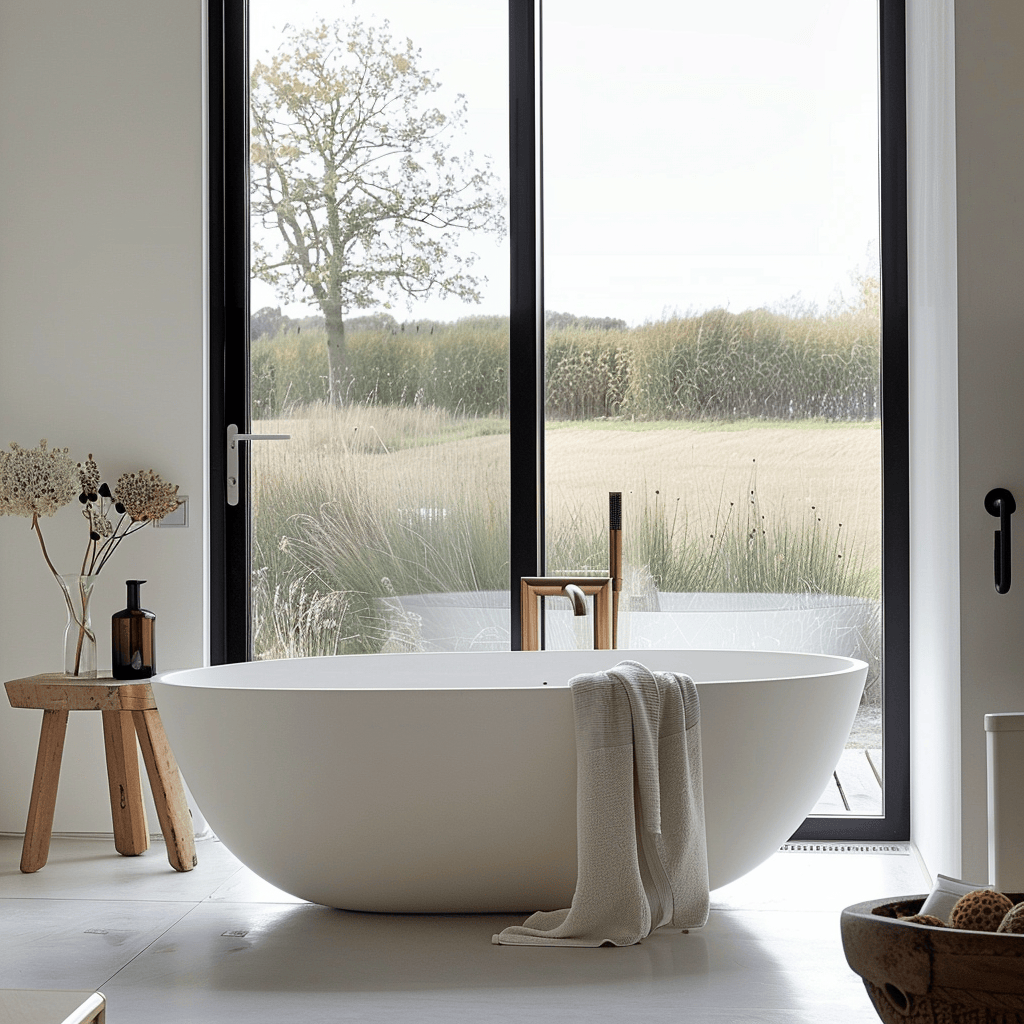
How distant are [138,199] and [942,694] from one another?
8.85 feet

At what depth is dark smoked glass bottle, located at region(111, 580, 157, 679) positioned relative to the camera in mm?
3201

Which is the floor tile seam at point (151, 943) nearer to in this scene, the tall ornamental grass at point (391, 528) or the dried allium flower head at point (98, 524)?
the tall ornamental grass at point (391, 528)

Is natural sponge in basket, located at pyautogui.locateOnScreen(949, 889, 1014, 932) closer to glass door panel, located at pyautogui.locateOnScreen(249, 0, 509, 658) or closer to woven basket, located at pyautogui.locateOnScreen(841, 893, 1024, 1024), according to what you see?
woven basket, located at pyautogui.locateOnScreen(841, 893, 1024, 1024)

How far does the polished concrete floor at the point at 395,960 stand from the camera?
2.13 metres

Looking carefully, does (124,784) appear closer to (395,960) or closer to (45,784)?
(45,784)

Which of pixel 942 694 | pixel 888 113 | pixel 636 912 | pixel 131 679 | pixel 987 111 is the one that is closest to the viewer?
pixel 636 912

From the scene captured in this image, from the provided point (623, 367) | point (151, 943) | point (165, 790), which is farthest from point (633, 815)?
point (623, 367)

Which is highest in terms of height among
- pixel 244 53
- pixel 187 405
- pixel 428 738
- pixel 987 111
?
pixel 244 53

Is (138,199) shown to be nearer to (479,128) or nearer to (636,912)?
(479,128)

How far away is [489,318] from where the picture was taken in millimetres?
3611

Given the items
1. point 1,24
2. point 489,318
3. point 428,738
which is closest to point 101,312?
point 1,24

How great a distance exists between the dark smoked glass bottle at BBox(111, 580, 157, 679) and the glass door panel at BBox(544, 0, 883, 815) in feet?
3.93

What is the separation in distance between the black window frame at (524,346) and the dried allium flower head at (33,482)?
50cm

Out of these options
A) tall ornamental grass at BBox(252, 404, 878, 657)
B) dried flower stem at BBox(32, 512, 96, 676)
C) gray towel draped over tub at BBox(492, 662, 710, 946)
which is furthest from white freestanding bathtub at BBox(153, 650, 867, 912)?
tall ornamental grass at BBox(252, 404, 878, 657)
